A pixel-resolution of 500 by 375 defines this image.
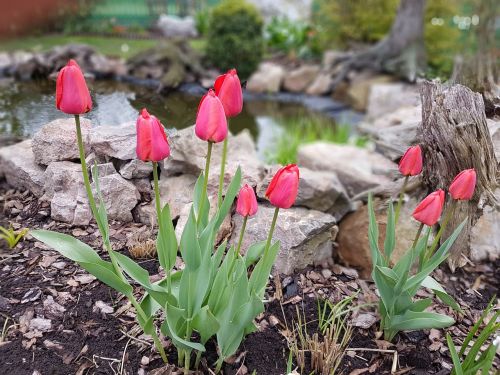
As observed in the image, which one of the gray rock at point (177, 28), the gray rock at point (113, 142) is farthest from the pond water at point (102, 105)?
the gray rock at point (177, 28)

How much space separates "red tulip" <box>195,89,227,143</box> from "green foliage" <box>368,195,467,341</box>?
0.74m

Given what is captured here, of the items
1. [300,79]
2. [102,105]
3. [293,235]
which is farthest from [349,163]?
[300,79]

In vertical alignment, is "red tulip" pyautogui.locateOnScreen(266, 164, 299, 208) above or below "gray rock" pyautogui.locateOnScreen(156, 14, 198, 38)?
above

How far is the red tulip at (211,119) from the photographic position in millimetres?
1257

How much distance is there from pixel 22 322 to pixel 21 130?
1018mm

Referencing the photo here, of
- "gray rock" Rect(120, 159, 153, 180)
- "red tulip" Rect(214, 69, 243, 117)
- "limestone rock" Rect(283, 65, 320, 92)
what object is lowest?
"limestone rock" Rect(283, 65, 320, 92)

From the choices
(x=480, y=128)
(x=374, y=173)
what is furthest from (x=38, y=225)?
(x=374, y=173)

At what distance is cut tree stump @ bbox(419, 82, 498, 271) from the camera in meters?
2.02

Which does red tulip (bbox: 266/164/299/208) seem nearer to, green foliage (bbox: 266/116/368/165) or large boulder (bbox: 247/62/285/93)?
green foliage (bbox: 266/116/368/165)

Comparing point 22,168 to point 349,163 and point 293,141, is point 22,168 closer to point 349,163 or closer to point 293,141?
point 349,163

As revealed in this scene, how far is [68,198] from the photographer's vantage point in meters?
2.11

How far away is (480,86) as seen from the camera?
2.14 m

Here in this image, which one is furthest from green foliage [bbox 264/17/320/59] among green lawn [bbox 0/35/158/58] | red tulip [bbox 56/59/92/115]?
red tulip [bbox 56/59/92/115]

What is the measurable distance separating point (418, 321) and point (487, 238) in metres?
1.33
